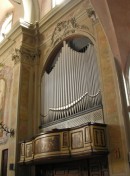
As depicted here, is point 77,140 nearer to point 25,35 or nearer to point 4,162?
point 4,162

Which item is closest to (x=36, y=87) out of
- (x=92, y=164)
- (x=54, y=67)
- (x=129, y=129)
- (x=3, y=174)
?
(x=54, y=67)

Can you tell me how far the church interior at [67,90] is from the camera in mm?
6125

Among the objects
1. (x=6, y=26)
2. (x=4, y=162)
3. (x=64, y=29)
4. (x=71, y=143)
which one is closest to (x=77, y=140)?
(x=71, y=143)

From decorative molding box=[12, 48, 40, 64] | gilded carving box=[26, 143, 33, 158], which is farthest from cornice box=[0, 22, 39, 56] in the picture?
gilded carving box=[26, 143, 33, 158]

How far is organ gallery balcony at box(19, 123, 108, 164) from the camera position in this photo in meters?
6.00

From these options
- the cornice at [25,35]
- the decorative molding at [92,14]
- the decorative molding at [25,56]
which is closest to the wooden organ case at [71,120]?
the decorative molding at [92,14]

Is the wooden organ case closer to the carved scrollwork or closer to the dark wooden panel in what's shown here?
the carved scrollwork

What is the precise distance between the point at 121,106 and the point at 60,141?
1860mm

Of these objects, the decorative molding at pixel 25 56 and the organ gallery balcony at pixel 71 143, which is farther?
the decorative molding at pixel 25 56

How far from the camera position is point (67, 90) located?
8.12 meters

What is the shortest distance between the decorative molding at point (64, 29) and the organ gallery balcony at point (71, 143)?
12.5 feet

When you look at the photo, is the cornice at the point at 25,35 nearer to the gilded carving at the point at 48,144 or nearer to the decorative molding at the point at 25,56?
the decorative molding at the point at 25,56

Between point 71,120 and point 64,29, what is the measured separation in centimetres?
370

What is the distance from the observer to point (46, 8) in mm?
11250
